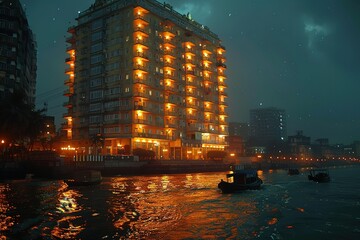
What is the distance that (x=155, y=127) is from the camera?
102m

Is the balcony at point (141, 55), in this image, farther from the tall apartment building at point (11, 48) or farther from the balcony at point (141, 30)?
the tall apartment building at point (11, 48)

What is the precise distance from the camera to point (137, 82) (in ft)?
317

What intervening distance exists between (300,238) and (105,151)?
82750 millimetres

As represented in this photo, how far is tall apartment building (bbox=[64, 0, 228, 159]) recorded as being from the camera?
98.0 metres

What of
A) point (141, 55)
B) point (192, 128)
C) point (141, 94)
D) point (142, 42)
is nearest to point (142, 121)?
point (141, 94)

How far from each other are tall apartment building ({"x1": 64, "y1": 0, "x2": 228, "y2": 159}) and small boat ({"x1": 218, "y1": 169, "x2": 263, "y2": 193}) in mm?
50582

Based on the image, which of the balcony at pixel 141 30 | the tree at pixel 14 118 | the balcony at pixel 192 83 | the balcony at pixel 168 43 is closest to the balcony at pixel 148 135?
the balcony at pixel 192 83

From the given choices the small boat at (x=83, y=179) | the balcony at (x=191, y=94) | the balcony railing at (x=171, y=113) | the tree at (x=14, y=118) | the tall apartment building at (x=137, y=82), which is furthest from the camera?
the balcony at (x=191, y=94)

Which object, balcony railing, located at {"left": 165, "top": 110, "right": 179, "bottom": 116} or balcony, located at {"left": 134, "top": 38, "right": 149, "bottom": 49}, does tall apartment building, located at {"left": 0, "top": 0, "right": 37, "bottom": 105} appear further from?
balcony railing, located at {"left": 165, "top": 110, "right": 179, "bottom": 116}

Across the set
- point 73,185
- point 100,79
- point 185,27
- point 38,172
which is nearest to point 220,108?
point 185,27

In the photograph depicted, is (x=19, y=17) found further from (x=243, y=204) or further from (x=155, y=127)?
(x=243, y=204)

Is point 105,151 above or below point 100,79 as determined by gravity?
below

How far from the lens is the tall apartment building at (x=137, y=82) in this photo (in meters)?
98.0

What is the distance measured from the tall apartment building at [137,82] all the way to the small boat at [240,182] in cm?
5058
